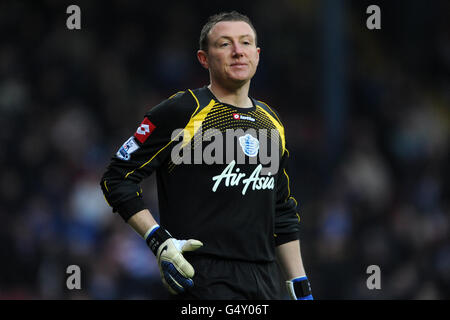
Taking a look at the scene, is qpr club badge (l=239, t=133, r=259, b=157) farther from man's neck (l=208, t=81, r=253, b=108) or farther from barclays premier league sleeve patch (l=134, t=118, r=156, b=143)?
barclays premier league sleeve patch (l=134, t=118, r=156, b=143)

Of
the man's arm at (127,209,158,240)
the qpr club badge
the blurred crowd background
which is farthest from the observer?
the blurred crowd background

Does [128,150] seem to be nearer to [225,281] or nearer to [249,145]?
[249,145]

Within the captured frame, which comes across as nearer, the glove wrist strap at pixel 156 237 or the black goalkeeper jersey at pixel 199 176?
the glove wrist strap at pixel 156 237

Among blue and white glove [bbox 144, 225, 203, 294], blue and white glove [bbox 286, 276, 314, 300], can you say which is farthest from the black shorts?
blue and white glove [bbox 286, 276, 314, 300]

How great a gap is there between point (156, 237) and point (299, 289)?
1.07 meters

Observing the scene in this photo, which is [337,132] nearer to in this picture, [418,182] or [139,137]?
[418,182]

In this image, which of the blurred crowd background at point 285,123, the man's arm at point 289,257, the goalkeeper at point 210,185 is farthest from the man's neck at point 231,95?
the blurred crowd background at point 285,123

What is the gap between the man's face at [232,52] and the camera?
444cm

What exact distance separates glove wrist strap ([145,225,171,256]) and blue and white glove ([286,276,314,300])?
0.98 m

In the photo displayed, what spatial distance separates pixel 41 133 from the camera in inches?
467

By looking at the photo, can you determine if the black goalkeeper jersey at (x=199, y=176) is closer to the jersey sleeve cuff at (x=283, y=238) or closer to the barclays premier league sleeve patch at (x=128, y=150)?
the barclays premier league sleeve patch at (x=128, y=150)

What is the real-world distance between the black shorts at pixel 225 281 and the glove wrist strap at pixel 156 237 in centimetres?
22

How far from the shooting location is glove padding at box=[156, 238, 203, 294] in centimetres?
405
